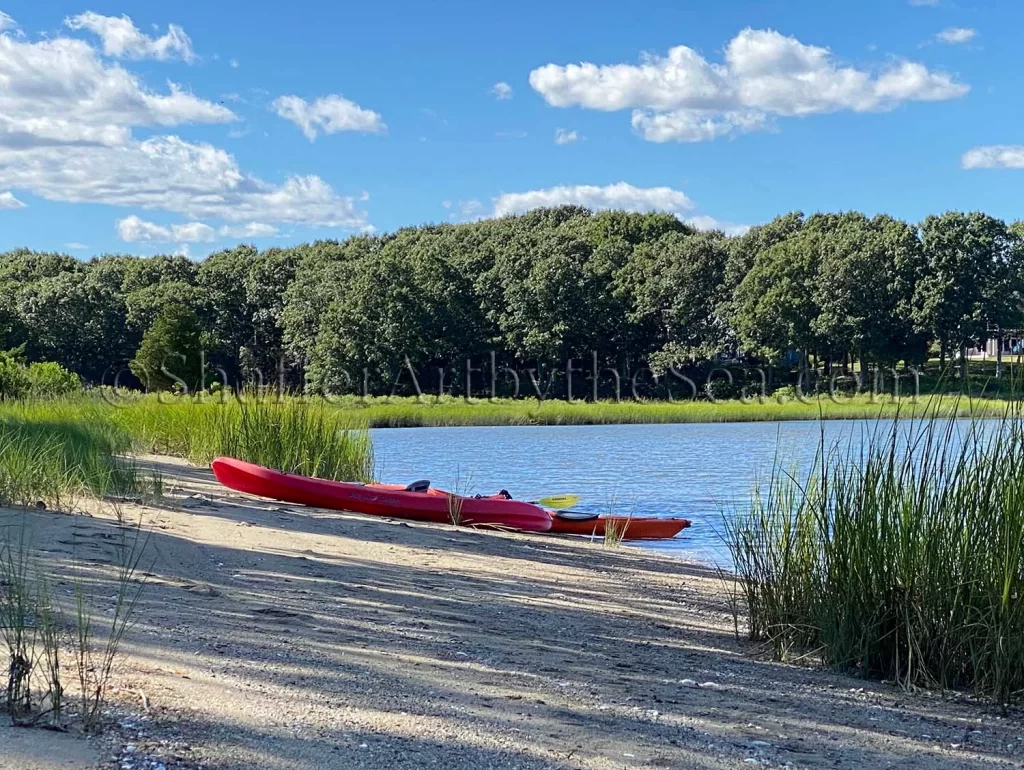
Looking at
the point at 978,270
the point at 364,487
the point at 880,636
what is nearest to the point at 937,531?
the point at 880,636

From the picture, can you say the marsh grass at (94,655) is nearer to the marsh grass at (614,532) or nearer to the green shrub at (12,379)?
the marsh grass at (614,532)

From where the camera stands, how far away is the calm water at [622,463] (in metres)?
14.8

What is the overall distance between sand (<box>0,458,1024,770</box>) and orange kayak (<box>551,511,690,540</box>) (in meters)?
4.07

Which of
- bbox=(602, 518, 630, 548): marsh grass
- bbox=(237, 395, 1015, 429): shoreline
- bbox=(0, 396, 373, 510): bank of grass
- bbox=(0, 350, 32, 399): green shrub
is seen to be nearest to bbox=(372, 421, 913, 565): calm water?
bbox=(602, 518, 630, 548): marsh grass

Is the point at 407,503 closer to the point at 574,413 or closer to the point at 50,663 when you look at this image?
the point at 50,663

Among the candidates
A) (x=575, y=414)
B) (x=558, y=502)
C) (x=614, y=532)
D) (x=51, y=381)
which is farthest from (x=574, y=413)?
(x=614, y=532)

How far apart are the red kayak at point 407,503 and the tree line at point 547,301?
34.5 metres

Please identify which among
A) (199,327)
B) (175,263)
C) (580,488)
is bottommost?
(580,488)

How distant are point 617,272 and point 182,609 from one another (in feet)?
179

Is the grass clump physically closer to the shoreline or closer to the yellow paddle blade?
the yellow paddle blade

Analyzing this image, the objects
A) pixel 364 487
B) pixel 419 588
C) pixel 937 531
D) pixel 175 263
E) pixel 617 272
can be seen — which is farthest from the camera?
pixel 175 263

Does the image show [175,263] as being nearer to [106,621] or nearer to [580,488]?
[580,488]

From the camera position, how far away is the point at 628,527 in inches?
469

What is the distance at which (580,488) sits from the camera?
1752 cm
